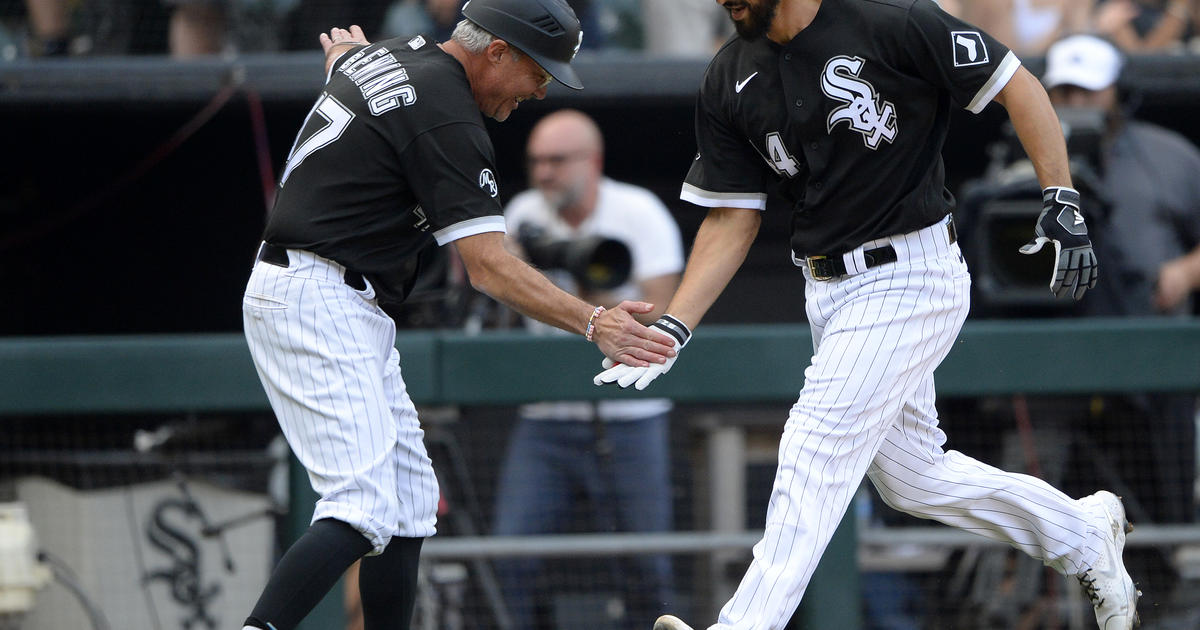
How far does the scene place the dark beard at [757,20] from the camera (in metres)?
3.25

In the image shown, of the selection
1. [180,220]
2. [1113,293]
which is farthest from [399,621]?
[180,220]

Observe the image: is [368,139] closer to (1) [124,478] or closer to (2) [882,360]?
(2) [882,360]

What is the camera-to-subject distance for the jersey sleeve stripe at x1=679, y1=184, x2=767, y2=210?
349 cm

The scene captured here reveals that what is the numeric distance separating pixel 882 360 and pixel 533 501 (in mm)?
1990

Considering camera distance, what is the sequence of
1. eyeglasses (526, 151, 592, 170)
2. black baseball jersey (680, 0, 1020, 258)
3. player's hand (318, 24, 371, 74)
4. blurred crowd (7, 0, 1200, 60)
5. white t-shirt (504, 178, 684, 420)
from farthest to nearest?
blurred crowd (7, 0, 1200, 60)
eyeglasses (526, 151, 592, 170)
white t-shirt (504, 178, 684, 420)
player's hand (318, 24, 371, 74)
black baseball jersey (680, 0, 1020, 258)

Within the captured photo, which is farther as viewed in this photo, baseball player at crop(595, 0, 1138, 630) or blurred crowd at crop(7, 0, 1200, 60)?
blurred crowd at crop(7, 0, 1200, 60)

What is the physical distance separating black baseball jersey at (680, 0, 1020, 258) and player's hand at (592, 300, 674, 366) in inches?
16.4

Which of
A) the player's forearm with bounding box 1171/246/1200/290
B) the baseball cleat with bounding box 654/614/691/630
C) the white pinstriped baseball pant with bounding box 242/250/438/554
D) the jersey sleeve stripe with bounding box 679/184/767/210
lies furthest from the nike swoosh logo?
the player's forearm with bounding box 1171/246/1200/290

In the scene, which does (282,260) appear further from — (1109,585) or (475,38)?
(1109,585)

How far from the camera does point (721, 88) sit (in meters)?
3.42

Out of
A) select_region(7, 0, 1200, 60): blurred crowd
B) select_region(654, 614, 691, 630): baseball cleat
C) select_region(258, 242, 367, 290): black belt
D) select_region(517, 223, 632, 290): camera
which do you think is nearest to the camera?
select_region(654, 614, 691, 630): baseball cleat

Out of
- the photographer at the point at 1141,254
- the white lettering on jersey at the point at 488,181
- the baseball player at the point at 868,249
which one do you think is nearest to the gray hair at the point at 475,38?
the white lettering on jersey at the point at 488,181

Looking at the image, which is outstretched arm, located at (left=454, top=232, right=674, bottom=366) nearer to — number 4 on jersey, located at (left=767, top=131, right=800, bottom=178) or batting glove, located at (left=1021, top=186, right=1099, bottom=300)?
number 4 on jersey, located at (left=767, top=131, right=800, bottom=178)

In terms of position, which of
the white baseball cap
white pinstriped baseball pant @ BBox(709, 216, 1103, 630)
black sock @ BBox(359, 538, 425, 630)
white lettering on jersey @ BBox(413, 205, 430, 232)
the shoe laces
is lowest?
the shoe laces
